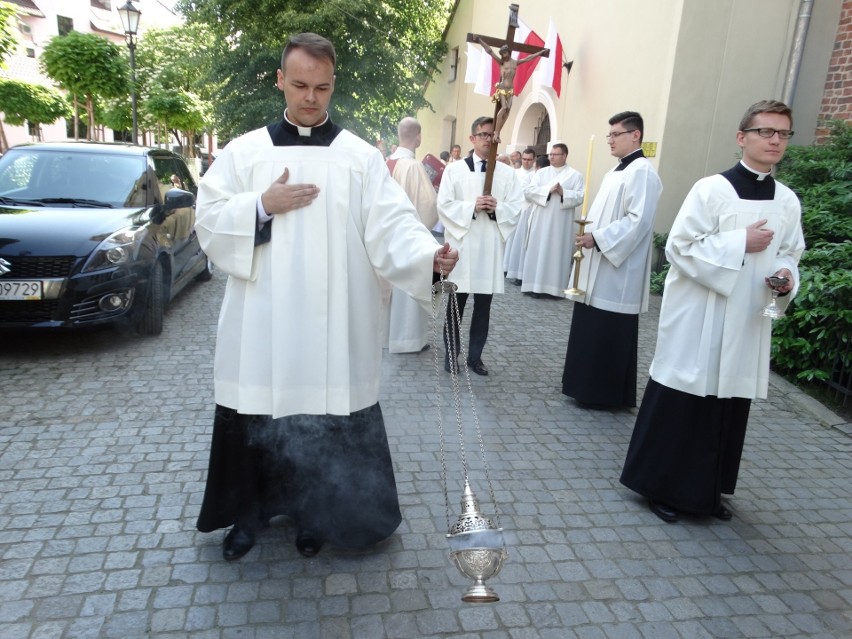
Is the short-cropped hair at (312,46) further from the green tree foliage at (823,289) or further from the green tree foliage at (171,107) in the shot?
the green tree foliage at (171,107)

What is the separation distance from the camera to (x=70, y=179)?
21.2ft

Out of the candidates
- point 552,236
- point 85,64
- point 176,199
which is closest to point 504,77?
point 176,199

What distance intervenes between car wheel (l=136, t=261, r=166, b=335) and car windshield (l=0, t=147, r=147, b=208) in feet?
2.39

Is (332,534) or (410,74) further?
(410,74)

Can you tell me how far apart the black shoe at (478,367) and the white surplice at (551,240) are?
3566 millimetres

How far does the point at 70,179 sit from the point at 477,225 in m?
3.93

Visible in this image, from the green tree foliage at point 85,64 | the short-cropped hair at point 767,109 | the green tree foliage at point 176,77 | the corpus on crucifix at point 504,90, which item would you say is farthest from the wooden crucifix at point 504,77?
the green tree foliage at point 176,77

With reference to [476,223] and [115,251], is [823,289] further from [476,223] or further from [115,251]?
[115,251]

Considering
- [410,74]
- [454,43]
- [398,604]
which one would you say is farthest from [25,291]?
[454,43]

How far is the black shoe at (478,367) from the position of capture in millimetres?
5887

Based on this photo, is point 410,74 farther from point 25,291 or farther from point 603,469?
point 603,469

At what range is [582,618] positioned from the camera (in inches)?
108

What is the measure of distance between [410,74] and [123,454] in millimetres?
17021

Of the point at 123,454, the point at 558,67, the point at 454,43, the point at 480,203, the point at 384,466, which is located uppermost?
the point at 454,43
